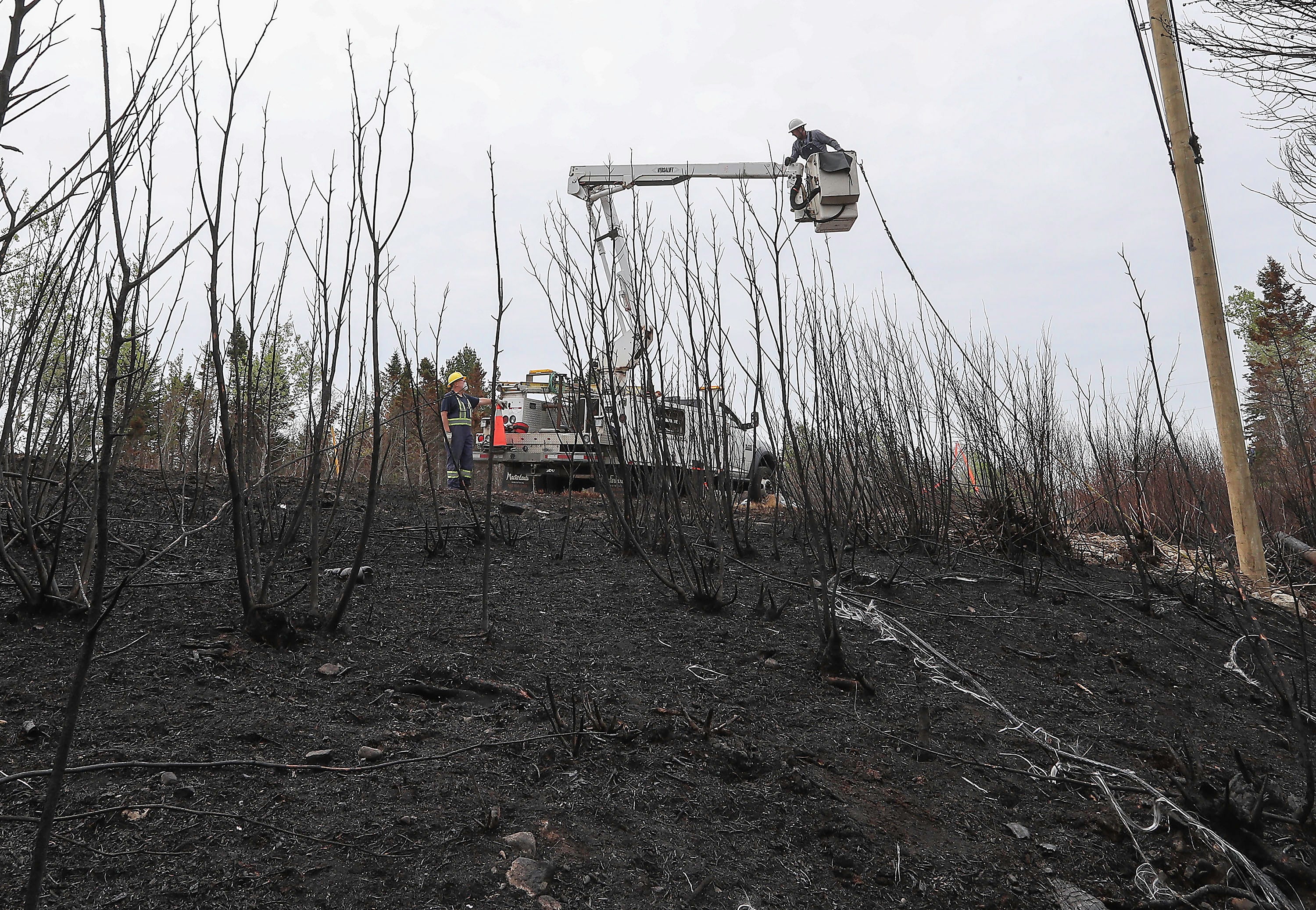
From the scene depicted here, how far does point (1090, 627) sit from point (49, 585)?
3.74 metres

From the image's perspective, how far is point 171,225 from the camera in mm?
2496

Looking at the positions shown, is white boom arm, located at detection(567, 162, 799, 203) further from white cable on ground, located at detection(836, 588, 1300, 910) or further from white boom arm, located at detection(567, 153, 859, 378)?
white cable on ground, located at detection(836, 588, 1300, 910)

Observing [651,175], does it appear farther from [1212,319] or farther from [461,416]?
[1212,319]

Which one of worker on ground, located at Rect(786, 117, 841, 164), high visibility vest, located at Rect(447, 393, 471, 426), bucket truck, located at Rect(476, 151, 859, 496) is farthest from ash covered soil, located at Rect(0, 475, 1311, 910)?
high visibility vest, located at Rect(447, 393, 471, 426)

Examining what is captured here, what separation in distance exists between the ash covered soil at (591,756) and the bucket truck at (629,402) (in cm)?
73

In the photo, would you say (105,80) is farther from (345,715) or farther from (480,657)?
(480,657)

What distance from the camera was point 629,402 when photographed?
→ 7211mm

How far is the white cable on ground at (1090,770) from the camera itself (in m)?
1.56

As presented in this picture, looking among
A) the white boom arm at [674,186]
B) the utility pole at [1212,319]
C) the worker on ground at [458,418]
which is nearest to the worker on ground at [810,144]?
the white boom arm at [674,186]

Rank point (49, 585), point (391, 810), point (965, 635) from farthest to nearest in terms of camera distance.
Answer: point (965, 635) < point (49, 585) < point (391, 810)

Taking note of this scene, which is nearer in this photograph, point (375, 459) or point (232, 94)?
point (232, 94)

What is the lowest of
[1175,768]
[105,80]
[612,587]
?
[1175,768]

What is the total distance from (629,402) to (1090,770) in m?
5.60

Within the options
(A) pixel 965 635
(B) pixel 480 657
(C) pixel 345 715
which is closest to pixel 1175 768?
(A) pixel 965 635
